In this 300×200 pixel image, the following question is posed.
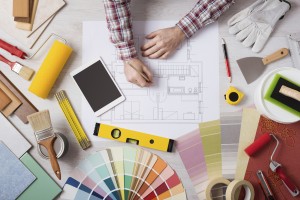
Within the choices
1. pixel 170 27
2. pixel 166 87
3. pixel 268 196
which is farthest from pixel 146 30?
pixel 268 196

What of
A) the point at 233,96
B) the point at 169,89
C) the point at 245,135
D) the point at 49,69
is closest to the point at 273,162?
the point at 245,135

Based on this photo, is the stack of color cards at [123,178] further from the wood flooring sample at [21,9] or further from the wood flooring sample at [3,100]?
the wood flooring sample at [21,9]

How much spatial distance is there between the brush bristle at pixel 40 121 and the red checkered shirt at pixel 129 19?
0.27 meters

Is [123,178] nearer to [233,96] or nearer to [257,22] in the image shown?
[233,96]

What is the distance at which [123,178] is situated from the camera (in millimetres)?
1071

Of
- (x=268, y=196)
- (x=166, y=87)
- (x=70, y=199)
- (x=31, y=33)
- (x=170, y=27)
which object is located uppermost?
(x=31, y=33)

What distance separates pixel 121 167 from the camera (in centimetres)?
108

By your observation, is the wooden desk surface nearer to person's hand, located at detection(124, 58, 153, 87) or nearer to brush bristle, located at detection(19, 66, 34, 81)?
brush bristle, located at detection(19, 66, 34, 81)

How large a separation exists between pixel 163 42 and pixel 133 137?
284 mm

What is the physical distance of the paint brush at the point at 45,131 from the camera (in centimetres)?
101

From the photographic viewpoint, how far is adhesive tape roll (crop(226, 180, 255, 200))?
3.28 ft

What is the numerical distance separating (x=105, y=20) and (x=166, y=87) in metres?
0.27

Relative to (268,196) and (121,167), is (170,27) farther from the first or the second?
(268,196)

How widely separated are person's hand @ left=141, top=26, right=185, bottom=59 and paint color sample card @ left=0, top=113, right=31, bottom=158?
428 millimetres
